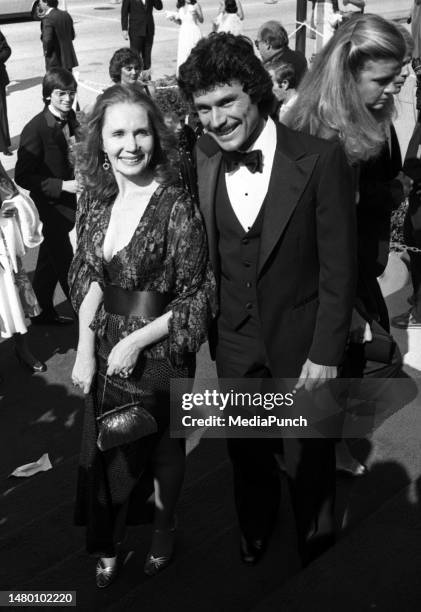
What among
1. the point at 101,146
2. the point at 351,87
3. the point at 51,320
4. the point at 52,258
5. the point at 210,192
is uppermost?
the point at 351,87

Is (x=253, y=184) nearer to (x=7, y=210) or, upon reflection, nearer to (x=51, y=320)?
(x=7, y=210)

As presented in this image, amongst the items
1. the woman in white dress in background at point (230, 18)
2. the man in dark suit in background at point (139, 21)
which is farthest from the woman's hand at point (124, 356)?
the man in dark suit in background at point (139, 21)

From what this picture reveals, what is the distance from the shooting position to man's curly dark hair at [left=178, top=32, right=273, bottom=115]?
9.50ft

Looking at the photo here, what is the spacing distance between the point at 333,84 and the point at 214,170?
558 mm

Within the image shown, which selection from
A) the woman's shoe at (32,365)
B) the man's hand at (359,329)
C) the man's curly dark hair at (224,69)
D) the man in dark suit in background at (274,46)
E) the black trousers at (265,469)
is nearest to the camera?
the man's curly dark hair at (224,69)

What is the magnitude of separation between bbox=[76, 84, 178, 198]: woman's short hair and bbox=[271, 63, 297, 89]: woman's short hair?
12.9ft

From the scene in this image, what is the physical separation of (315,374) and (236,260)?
20.2 inches

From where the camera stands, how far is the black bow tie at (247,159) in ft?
9.82

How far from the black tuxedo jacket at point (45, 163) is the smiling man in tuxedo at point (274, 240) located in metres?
2.73

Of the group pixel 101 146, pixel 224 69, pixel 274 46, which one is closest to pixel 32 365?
pixel 101 146

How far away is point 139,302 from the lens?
3.20 metres

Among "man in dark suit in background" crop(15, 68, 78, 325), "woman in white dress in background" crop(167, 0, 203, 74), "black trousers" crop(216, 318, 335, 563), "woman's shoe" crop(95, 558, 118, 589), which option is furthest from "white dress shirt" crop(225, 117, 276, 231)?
"woman in white dress in background" crop(167, 0, 203, 74)

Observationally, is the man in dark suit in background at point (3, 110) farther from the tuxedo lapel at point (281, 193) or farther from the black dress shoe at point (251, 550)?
the tuxedo lapel at point (281, 193)

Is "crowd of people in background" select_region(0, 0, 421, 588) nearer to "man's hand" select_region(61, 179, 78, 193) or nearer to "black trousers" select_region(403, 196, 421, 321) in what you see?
"black trousers" select_region(403, 196, 421, 321)
